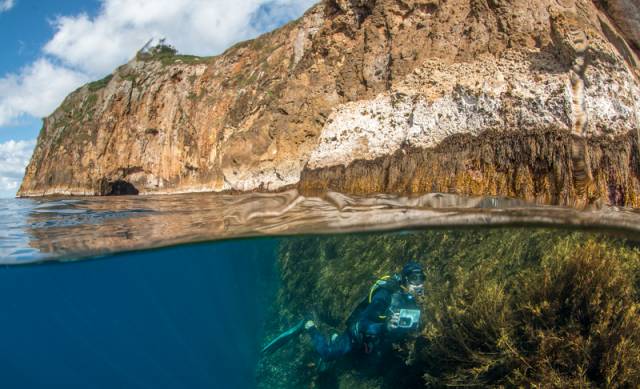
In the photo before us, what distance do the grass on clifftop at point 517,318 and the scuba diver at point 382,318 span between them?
0.25m

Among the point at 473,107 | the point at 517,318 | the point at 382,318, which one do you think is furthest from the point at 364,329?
the point at 473,107

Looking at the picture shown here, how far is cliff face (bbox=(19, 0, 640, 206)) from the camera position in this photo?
28.6ft

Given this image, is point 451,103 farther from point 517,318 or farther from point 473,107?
point 517,318

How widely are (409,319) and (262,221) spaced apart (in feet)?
15.1

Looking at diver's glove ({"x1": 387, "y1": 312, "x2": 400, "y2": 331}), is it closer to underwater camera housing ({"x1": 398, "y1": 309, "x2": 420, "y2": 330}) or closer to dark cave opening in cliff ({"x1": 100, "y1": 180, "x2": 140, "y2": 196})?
underwater camera housing ({"x1": 398, "y1": 309, "x2": 420, "y2": 330})

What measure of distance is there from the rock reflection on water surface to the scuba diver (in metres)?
1.99

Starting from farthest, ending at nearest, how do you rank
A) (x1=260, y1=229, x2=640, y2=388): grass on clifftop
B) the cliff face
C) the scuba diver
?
1. the cliff face
2. the scuba diver
3. (x1=260, y1=229, x2=640, y2=388): grass on clifftop

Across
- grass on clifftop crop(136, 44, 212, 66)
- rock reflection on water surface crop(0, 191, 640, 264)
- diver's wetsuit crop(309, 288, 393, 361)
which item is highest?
grass on clifftop crop(136, 44, 212, 66)

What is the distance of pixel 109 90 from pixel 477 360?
122ft

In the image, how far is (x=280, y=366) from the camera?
10.2m

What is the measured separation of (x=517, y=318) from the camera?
6.18m

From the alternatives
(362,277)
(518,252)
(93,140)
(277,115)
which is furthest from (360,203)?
(93,140)

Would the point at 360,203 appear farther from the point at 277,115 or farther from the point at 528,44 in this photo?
the point at 277,115

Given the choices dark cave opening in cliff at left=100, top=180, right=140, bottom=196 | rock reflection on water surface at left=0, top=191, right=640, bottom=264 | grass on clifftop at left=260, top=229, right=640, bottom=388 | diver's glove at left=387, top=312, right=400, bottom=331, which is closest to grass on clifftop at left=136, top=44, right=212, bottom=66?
dark cave opening in cliff at left=100, top=180, right=140, bottom=196
